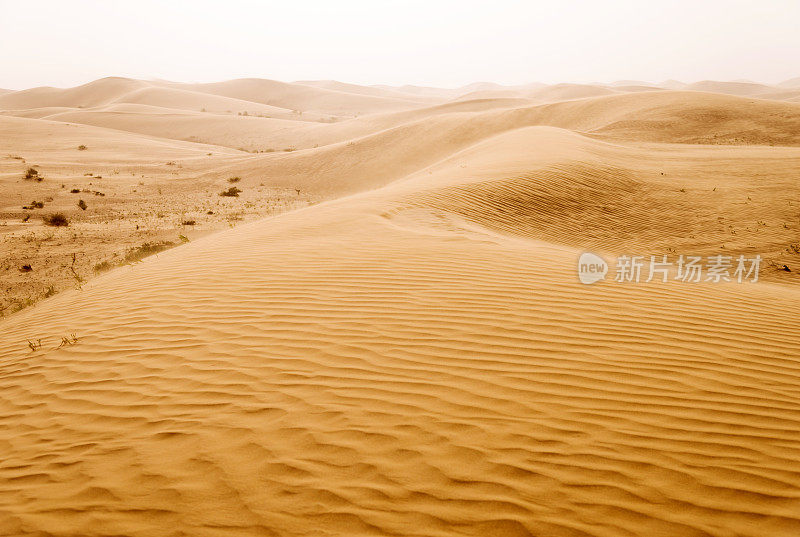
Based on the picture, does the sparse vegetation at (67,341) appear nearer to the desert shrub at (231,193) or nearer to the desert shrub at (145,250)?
the desert shrub at (145,250)

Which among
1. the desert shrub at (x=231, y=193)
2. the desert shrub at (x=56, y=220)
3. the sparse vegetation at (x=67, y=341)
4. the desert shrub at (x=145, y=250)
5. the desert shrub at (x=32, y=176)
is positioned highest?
the desert shrub at (x=32, y=176)

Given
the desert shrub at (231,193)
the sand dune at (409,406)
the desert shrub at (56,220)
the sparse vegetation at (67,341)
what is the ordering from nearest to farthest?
the sand dune at (409,406) → the sparse vegetation at (67,341) → the desert shrub at (56,220) → the desert shrub at (231,193)

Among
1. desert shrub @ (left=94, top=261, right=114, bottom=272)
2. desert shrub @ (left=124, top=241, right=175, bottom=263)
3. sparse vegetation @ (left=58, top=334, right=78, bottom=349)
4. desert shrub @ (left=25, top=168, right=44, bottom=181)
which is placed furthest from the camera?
desert shrub @ (left=25, top=168, right=44, bottom=181)

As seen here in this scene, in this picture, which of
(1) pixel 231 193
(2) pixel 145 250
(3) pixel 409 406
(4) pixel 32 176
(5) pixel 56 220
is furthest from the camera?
(1) pixel 231 193

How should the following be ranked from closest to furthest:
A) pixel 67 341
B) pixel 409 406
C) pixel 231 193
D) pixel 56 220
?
pixel 409 406 < pixel 67 341 < pixel 56 220 < pixel 231 193

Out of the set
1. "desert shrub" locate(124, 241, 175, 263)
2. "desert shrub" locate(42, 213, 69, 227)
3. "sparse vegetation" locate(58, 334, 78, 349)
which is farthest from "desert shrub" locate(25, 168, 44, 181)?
"sparse vegetation" locate(58, 334, 78, 349)

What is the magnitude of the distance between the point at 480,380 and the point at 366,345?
1.01 meters

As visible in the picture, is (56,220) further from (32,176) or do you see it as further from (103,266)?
(32,176)

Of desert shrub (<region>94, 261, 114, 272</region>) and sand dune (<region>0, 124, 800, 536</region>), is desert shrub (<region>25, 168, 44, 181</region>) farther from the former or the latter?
sand dune (<region>0, 124, 800, 536</region>)

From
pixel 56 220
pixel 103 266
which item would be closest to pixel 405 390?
pixel 103 266

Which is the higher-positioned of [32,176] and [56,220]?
[32,176]

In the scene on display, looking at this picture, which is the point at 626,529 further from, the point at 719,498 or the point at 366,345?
the point at 366,345

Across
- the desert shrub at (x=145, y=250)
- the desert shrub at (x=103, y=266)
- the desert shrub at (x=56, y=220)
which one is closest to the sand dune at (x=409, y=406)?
the desert shrub at (x=103, y=266)

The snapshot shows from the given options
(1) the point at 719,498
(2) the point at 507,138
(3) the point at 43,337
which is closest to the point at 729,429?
(1) the point at 719,498
